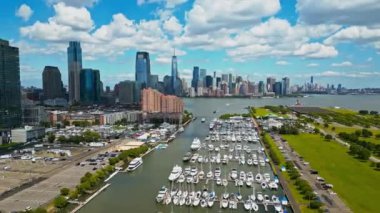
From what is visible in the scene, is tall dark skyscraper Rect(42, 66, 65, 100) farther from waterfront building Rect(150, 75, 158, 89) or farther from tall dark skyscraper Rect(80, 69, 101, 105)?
waterfront building Rect(150, 75, 158, 89)

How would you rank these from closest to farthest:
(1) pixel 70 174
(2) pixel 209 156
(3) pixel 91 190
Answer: (3) pixel 91 190, (1) pixel 70 174, (2) pixel 209 156

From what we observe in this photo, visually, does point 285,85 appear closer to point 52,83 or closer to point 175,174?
point 52,83

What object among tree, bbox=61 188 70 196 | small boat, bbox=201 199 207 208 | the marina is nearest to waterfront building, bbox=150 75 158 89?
the marina

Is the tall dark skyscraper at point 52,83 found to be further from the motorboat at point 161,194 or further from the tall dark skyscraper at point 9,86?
the motorboat at point 161,194

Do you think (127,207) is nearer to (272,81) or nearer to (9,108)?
(9,108)

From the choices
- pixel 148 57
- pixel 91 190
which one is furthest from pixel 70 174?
pixel 148 57
